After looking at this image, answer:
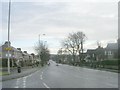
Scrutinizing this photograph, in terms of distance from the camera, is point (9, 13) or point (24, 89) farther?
point (9, 13)

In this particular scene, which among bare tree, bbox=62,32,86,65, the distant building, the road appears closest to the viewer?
the road

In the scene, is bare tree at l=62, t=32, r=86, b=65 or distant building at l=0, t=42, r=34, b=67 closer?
distant building at l=0, t=42, r=34, b=67

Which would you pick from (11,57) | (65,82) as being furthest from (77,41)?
(65,82)

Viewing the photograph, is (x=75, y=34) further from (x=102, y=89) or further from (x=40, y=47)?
(x=102, y=89)

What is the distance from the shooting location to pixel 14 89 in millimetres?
20234

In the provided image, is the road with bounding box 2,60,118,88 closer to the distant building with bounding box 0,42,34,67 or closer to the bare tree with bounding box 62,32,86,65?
the distant building with bounding box 0,42,34,67

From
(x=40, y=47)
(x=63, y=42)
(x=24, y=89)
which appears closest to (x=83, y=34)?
(x=63, y=42)

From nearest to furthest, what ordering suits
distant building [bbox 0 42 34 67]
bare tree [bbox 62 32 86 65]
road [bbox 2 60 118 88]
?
road [bbox 2 60 118 88] < distant building [bbox 0 42 34 67] < bare tree [bbox 62 32 86 65]

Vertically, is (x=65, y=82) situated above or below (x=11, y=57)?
below

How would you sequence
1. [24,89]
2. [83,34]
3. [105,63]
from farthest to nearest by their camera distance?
[83,34], [105,63], [24,89]

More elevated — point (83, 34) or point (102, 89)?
point (83, 34)

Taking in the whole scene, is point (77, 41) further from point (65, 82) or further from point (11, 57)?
point (65, 82)

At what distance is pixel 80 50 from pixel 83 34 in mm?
6550

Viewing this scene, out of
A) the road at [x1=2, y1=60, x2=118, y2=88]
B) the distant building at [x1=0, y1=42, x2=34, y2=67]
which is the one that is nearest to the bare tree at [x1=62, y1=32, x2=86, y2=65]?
the distant building at [x1=0, y1=42, x2=34, y2=67]
